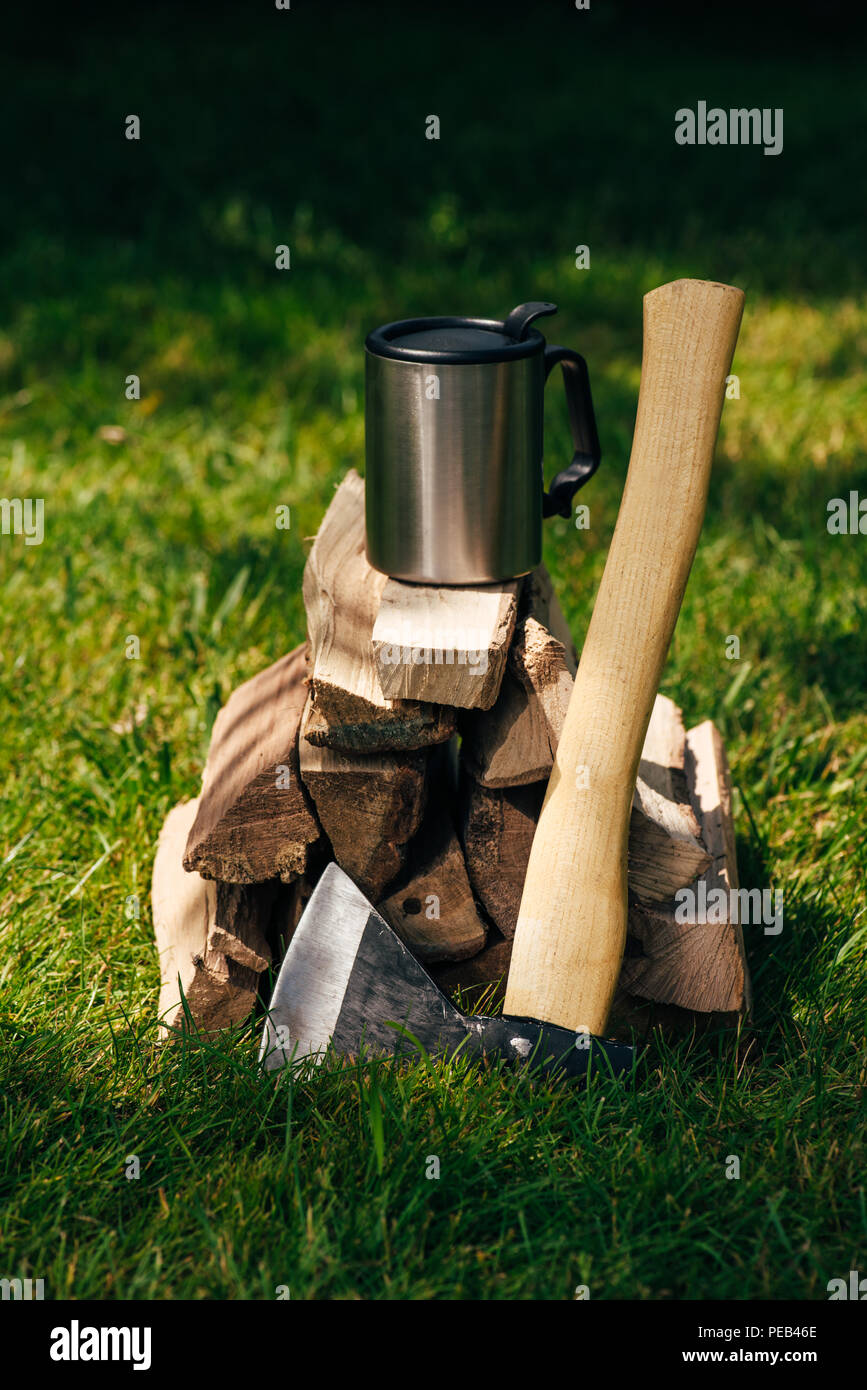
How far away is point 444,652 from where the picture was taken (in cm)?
188

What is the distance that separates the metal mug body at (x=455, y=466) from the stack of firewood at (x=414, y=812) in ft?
0.20

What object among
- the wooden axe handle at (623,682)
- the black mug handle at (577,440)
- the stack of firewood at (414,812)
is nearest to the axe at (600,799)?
the wooden axe handle at (623,682)

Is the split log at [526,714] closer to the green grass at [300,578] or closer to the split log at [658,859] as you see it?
the split log at [658,859]

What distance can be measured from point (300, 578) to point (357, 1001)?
1.78 meters

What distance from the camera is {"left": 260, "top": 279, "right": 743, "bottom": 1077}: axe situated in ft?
6.24

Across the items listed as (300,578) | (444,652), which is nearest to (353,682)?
(444,652)

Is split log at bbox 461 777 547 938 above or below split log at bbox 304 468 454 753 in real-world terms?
below

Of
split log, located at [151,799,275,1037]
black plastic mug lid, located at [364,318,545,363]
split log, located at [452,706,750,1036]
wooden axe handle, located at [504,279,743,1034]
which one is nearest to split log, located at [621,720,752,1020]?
split log, located at [452,706,750,1036]

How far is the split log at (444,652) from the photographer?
1.87 metres

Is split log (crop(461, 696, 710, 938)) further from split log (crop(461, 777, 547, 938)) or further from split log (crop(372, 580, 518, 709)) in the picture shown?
split log (crop(372, 580, 518, 709))

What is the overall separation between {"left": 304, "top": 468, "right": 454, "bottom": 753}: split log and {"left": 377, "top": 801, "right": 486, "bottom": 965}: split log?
0.79 ft

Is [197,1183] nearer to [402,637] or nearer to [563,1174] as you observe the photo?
[563,1174]

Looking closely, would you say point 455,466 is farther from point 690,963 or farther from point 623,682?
point 690,963
